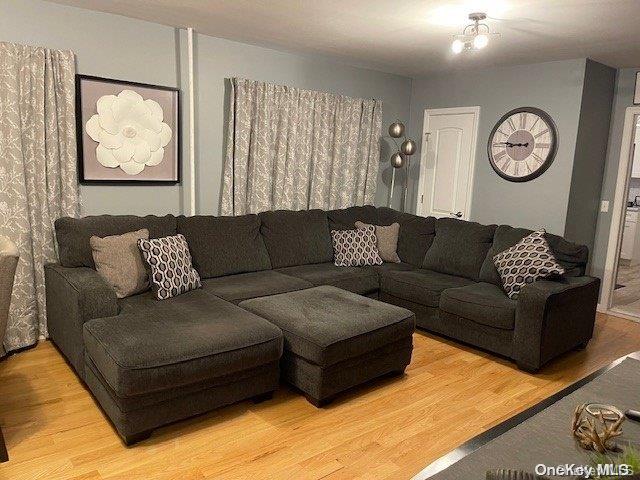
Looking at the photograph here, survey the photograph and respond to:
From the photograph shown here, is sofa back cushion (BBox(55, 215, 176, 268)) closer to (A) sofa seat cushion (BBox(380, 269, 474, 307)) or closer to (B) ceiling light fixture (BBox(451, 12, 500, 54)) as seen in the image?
(A) sofa seat cushion (BBox(380, 269, 474, 307))

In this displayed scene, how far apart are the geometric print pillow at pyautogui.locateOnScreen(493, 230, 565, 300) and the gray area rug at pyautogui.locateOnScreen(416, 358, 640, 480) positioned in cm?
189

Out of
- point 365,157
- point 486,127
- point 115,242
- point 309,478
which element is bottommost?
point 309,478

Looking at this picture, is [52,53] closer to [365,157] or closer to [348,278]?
[348,278]

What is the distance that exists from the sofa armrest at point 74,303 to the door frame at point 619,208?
4.54 metres

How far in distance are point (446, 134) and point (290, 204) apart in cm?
201

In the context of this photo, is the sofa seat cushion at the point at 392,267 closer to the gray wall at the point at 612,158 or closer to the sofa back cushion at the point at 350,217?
the sofa back cushion at the point at 350,217

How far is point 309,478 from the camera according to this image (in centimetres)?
217

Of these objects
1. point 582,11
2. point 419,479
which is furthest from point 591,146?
point 419,479

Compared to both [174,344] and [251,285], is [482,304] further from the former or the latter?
[174,344]

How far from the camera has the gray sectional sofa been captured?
2.39 metres

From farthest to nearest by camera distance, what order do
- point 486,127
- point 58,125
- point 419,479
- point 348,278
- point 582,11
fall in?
point 486,127
point 348,278
point 58,125
point 582,11
point 419,479

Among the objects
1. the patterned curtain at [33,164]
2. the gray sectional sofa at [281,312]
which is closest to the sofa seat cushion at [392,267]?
the gray sectional sofa at [281,312]

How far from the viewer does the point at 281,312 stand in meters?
2.96

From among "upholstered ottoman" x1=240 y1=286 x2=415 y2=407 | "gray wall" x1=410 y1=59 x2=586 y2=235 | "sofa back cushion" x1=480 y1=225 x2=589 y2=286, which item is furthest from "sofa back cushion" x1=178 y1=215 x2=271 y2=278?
"gray wall" x1=410 y1=59 x2=586 y2=235
